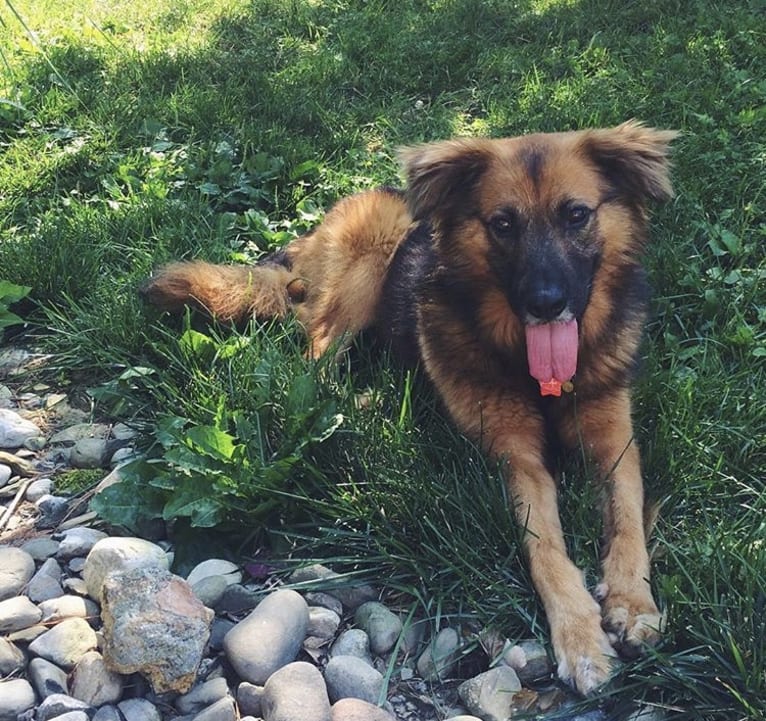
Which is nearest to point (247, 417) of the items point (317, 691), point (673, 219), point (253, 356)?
point (253, 356)

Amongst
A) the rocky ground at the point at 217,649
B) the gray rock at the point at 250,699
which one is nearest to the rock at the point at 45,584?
the rocky ground at the point at 217,649

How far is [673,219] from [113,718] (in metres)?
3.21

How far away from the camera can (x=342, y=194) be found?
487 centimetres

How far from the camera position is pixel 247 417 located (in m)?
3.07

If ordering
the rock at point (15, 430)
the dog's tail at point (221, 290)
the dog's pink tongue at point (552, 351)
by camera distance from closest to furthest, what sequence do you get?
1. the dog's pink tongue at point (552, 351)
2. the rock at point (15, 430)
3. the dog's tail at point (221, 290)

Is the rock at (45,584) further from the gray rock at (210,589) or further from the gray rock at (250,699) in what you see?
the gray rock at (250,699)

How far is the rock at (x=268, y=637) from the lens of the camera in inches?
91.5

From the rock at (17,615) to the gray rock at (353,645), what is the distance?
0.84m

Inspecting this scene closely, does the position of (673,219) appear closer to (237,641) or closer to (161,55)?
(237,641)

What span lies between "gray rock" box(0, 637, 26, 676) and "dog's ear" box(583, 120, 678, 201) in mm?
2402

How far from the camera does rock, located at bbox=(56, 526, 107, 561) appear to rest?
9.00 feet

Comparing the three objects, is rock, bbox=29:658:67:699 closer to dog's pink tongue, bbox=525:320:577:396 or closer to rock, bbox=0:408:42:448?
rock, bbox=0:408:42:448

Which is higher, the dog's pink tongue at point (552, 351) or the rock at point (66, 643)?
the dog's pink tongue at point (552, 351)

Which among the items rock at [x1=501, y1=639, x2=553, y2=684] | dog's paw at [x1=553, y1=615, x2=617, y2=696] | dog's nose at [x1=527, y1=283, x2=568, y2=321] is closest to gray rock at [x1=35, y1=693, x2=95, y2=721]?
rock at [x1=501, y1=639, x2=553, y2=684]
